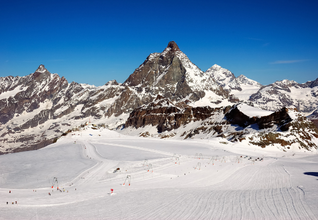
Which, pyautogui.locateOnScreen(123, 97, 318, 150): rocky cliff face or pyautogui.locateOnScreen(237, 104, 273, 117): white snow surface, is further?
pyautogui.locateOnScreen(237, 104, 273, 117): white snow surface

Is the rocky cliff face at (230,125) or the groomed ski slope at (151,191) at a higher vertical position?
the rocky cliff face at (230,125)

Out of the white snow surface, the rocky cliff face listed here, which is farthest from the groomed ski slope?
the white snow surface

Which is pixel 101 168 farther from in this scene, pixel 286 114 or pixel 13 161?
pixel 286 114

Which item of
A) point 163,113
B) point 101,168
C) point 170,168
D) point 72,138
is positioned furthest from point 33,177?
point 163,113

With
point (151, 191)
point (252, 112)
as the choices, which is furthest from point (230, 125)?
point (151, 191)

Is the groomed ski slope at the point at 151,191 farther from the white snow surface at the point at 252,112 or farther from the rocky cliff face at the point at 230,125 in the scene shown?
the white snow surface at the point at 252,112

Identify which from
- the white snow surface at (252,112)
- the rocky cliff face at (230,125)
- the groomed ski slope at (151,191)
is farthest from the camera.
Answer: the white snow surface at (252,112)

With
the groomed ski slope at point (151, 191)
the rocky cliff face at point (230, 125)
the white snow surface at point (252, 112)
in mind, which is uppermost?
the white snow surface at point (252, 112)

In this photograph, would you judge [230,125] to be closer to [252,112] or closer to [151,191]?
[252,112]

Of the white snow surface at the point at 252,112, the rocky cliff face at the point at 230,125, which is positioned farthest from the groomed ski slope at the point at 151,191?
the white snow surface at the point at 252,112

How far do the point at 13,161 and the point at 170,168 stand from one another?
23596 millimetres

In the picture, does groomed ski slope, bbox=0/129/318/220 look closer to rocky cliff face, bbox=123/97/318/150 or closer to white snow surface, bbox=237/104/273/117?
rocky cliff face, bbox=123/97/318/150

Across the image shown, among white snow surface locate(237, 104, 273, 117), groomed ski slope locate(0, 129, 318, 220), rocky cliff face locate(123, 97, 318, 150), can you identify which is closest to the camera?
groomed ski slope locate(0, 129, 318, 220)

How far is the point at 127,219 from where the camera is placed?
1456 centimetres
